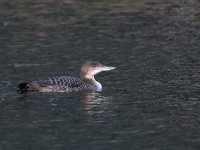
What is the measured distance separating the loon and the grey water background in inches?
8.1

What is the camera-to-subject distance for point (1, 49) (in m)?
29.1

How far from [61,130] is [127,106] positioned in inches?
97.5

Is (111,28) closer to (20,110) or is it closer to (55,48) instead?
(55,48)

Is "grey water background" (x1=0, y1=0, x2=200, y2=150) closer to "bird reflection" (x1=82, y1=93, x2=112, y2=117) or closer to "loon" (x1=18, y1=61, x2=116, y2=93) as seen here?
"bird reflection" (x1=82, y1=93, x2=112, y2=117)

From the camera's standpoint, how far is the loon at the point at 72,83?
22.9 metres

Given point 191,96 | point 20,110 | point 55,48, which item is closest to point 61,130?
point 20,110

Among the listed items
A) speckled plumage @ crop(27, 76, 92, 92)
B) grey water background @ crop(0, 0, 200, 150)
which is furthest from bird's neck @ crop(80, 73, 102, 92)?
speckled plumage @ crop(27, 76, 92, 92)

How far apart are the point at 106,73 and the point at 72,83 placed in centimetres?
301

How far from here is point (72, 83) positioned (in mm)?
23359

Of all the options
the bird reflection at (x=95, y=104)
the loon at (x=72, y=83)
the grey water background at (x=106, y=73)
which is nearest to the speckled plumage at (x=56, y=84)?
the loon at (x=72, y=83)

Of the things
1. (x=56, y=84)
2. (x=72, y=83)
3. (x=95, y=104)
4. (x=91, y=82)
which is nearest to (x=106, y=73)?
(x=91, y=82)

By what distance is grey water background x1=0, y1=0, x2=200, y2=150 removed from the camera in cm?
1883

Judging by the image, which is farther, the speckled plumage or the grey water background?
the speckled plumage

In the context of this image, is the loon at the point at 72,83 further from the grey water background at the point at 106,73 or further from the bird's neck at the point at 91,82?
the grey water background at the point at 106,73
